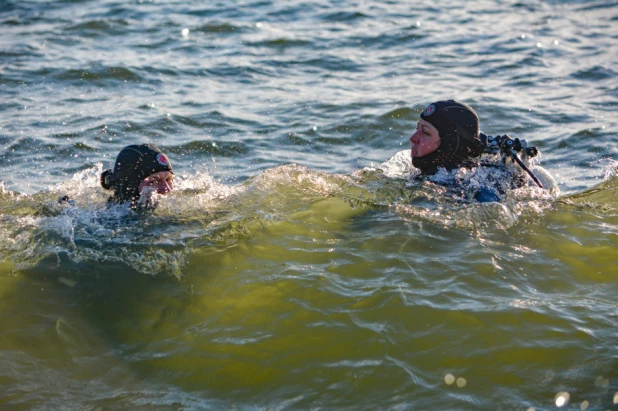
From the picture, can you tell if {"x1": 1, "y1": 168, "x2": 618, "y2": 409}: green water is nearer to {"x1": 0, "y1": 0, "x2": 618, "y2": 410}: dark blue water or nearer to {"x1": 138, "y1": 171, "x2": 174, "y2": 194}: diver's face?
{"x1": 0, "y1": 0, "x2": 618, "y2": 410}: dark blue water

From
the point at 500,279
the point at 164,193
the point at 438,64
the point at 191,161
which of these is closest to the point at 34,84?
the point at 191,161

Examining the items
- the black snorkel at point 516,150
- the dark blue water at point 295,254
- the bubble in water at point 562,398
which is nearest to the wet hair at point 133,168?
the dark blue water at point 295,254

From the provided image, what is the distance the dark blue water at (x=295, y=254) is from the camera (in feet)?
15.7

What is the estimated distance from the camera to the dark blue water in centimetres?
478

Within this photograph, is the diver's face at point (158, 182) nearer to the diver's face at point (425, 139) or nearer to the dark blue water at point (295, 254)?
the dark blue water at point (295, 254)

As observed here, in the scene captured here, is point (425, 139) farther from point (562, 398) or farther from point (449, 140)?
point (562, 398)

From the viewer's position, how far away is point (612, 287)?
582cm

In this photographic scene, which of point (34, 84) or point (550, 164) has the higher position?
point (34, 84)

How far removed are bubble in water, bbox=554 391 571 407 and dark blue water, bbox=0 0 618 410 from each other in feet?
0.11

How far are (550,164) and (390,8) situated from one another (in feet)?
31.3

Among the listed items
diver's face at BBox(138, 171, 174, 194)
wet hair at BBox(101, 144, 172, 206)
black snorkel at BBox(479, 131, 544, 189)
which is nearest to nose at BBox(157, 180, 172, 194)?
diver's face at BBox(138, 171, 174, 194)

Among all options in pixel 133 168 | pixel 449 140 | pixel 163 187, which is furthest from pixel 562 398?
pixel 133 168

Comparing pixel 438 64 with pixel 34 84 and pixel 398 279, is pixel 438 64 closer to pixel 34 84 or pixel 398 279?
pixel 34 84

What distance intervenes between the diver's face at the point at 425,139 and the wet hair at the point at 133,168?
8.61 ft
